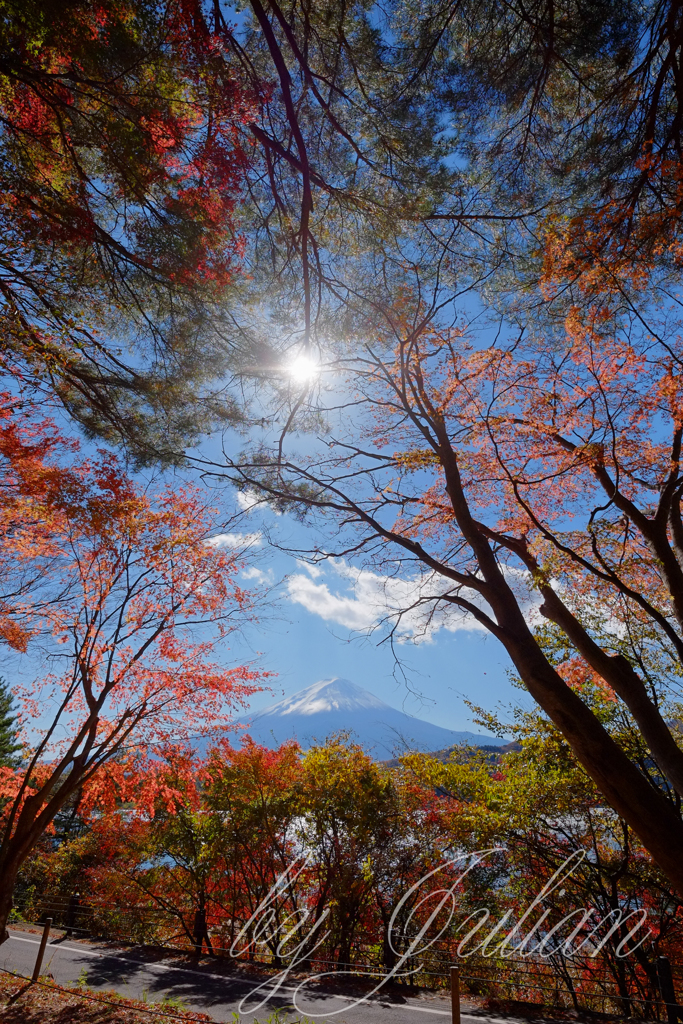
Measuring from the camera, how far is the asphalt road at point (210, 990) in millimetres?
5332

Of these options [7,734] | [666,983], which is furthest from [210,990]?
[7,734]

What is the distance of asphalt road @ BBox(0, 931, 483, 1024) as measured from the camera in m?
5.33

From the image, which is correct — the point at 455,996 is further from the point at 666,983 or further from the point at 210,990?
the point at 210,990

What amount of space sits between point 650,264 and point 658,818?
15.2 ft

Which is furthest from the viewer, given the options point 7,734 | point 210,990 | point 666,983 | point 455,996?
point 7,734

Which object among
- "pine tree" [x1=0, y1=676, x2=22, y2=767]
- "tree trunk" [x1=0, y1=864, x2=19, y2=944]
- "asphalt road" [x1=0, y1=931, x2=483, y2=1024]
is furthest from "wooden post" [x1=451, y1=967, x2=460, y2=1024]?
"pine tree" [x1=0, y1=676, x2=22, y2=767]

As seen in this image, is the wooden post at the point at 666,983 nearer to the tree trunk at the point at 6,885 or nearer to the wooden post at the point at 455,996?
the wooden post at the point at 455,996

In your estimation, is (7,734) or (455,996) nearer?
(455,996)

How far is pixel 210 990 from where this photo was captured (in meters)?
6.23

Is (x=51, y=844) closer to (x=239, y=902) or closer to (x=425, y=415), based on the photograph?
(x=239, y=902)

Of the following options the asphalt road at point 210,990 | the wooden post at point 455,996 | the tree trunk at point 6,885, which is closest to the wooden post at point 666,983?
the asphalt road at point 210,990

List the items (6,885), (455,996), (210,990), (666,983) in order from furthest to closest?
(210,990), (6,885), (666,983), (455,996)

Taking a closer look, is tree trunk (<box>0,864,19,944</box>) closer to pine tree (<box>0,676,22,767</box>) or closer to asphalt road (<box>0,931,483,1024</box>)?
asphalt road (<box>0,931,483,1024</box>)

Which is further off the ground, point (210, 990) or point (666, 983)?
point (666, 983)
